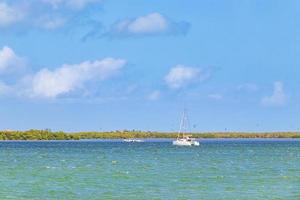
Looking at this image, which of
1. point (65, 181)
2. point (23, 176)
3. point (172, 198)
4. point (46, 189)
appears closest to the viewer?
point (172, 198)

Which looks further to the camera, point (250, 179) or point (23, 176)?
point (23, 176)

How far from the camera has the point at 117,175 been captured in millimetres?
73750

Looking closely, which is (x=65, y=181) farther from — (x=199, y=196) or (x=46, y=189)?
(x=199, y=196)

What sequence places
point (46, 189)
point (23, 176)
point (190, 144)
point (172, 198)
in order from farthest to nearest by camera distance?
point (190, 144)
point (23, 176)
point (46, 189)
point (172, 198)

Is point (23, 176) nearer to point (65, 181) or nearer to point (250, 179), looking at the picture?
point (65, 181)

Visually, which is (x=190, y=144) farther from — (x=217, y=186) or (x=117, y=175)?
(x=217, y=186)

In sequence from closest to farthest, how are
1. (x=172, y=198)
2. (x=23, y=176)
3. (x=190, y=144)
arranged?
(x=172, y=198)
(x=23, y=176)
(x=190, y=144)

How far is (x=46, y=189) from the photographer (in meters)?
57.8

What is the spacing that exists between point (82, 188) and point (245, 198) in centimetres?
1385

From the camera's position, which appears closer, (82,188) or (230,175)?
(82,188)

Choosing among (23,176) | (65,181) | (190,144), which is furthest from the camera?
(190,144)

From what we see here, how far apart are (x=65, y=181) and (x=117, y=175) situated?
950 centimetres

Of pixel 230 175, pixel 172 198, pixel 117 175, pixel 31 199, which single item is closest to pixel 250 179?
pixel 230 175

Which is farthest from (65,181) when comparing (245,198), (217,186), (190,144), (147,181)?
(190,144)
